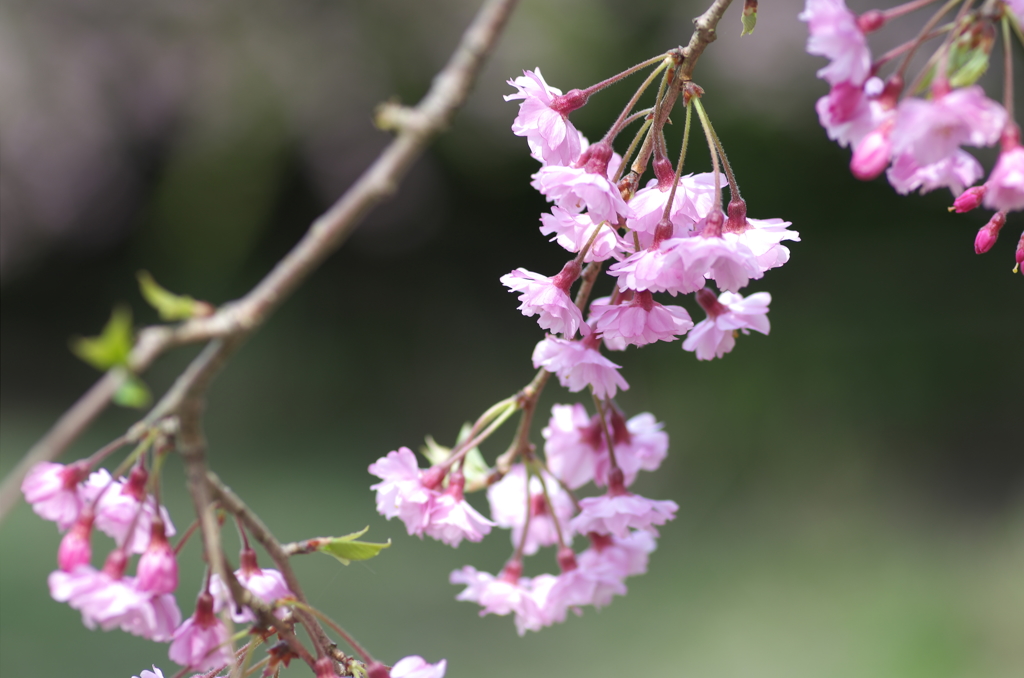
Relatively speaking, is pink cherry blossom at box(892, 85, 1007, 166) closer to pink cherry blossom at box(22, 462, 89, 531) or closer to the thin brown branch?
the thin brown branch

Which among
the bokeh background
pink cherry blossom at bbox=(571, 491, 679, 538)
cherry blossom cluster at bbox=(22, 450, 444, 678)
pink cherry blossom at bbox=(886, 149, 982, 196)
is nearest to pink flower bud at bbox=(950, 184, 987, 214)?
pink cherry blossom at bbox=(886, 149, 982, 196)

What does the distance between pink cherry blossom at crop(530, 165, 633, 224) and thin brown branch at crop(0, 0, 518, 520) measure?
10cm

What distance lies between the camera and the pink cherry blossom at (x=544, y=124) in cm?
33

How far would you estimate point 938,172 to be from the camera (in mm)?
270

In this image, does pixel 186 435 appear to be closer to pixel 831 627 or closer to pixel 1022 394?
pixel 831 627

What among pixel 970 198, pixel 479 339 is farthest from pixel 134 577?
pixel 479 339

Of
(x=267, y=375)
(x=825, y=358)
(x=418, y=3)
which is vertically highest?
(x=418, y=3)

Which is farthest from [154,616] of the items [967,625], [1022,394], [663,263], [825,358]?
[1022,394]

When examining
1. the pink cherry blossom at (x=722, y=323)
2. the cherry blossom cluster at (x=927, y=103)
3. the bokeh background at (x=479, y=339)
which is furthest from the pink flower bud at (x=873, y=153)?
the bokeh background at (x=479, y=339)

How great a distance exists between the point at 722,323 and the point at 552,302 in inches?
2.9

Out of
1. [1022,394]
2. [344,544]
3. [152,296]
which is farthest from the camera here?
[1022,394]

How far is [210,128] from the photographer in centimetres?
253

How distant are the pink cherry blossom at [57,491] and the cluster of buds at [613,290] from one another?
12 centimetres

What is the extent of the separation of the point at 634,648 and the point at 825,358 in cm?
102
